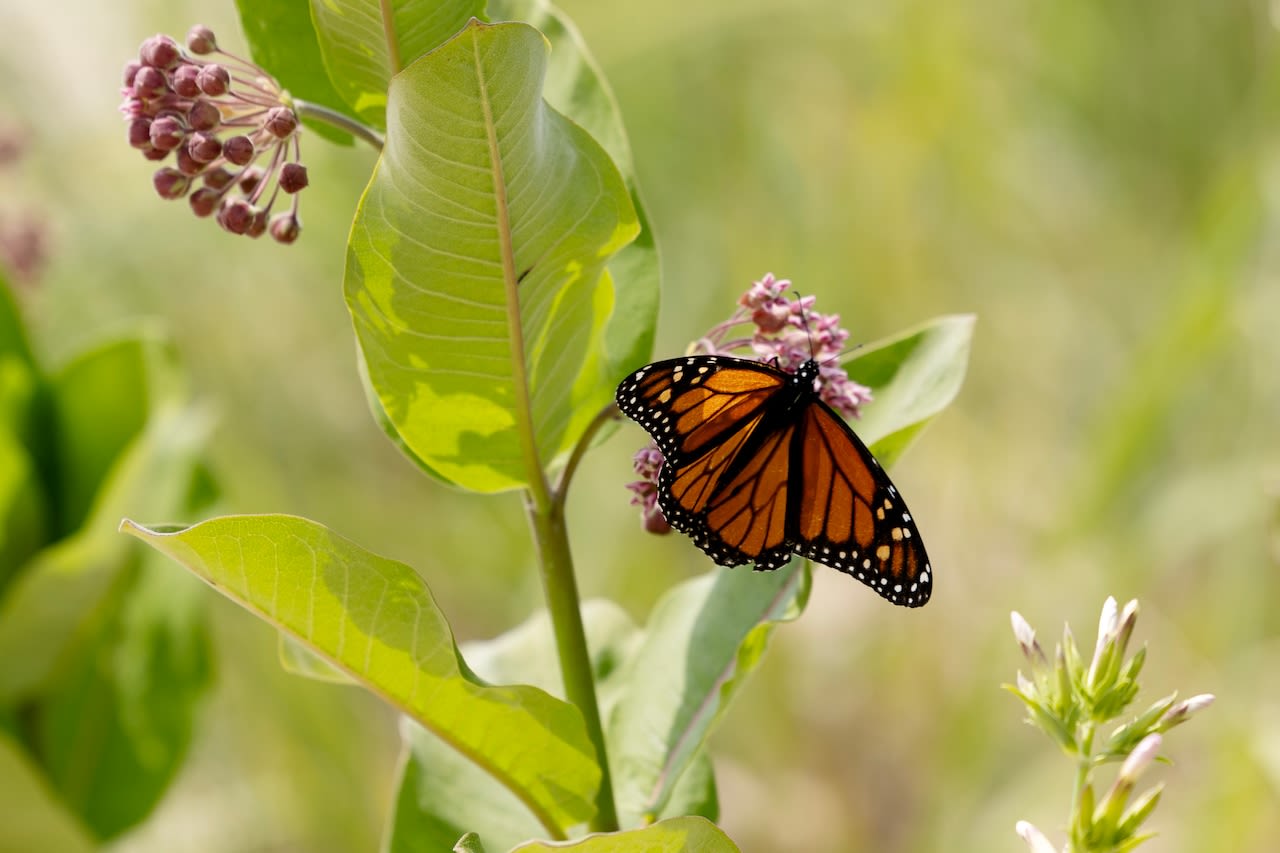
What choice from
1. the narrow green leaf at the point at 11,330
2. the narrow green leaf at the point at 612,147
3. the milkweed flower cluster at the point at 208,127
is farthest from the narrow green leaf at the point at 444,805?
the narrow green leaf at the point at 11,330

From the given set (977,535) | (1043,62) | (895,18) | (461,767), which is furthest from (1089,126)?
(461,767)

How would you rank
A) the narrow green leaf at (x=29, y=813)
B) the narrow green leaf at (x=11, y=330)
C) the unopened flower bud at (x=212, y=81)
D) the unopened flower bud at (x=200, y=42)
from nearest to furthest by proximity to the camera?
the unopened flower bud at (x=212, y=81), the unopened flower bud at (x=200, y=42), the narrow green leaf at (x=29, y=813), the narrow green leaf at (x=11, y=330)

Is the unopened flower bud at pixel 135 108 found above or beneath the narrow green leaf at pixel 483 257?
above

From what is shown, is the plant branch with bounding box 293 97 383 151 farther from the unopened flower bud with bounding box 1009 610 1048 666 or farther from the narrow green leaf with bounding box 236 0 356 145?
the unopened flower bud with bounding box 1009 610 1048 666

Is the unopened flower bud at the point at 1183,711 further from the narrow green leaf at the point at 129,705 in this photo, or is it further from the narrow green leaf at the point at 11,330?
the narrow green leaf at the point at 11,330

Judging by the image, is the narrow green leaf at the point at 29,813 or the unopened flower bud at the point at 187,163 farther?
the narrow green leaf at the point at 29,813

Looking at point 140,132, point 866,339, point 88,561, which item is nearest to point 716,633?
point 140,132
